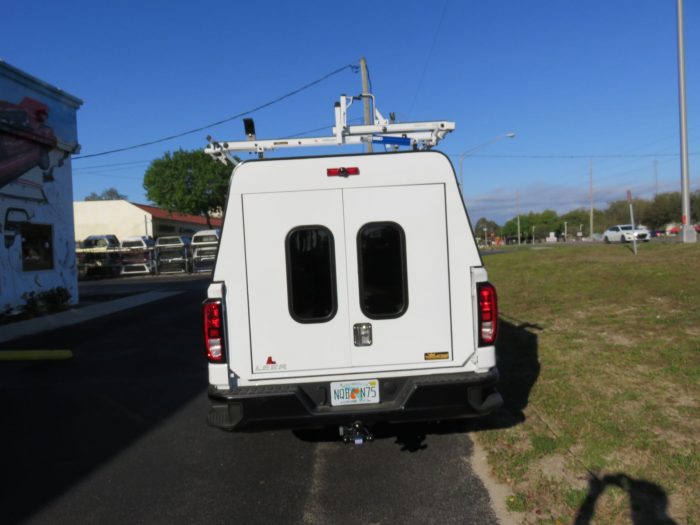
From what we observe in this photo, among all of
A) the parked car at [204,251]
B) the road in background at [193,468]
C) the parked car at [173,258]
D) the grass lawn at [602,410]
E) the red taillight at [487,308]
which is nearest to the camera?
the grass lawn at [602,410]

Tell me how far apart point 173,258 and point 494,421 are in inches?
1170

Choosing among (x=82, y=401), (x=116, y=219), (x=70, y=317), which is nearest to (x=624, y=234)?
(x=70, y=317)

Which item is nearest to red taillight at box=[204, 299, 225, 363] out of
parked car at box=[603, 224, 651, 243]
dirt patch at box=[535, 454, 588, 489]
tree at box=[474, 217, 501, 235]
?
dirt patch at box=[535, 454, 588, 489]

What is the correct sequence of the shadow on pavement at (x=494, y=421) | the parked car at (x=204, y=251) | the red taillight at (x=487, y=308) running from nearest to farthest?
the red taillight at (x=487, y=308)
the shadow on pavement at (x=494, y=421)
the parked car at (x=204, y=251)

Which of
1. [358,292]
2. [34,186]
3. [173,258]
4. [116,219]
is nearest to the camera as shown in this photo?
[358,292]

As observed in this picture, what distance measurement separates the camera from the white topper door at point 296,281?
12.7 ft

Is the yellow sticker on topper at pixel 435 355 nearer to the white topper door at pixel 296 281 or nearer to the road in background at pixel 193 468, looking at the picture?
the white topper door at pixel 296 281

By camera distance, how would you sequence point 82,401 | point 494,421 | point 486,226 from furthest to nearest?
point 486,226
point 82,401
point 494,421

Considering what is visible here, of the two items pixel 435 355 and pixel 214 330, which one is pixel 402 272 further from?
pixel 214 330

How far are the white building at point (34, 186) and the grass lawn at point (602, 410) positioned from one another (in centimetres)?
1236

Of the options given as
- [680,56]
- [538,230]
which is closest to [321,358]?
[680,56]

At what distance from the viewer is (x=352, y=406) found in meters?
3.87

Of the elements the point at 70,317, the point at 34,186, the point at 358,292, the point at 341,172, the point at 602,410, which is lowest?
the point at 602,410

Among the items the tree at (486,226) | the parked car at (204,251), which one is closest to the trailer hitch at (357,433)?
the parked car at (204,251)
